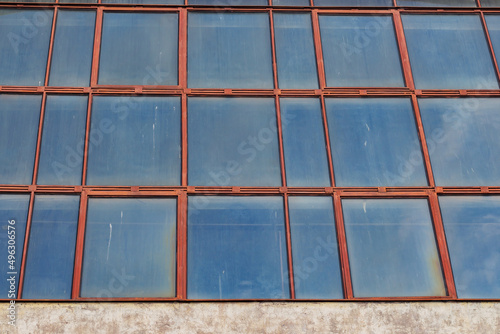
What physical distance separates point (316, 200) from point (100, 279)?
477 cm

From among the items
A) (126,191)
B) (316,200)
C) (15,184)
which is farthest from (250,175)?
(15,184)

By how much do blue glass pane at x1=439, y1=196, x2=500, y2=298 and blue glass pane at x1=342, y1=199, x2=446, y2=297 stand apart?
1.34 ft

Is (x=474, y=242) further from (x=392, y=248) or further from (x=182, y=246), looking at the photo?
(x=182, y=246)

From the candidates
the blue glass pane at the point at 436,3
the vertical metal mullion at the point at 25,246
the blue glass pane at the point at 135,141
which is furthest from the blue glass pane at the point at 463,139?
the vertical metal mullion at the point at 25,246

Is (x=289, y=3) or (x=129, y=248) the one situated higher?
(x=289, y=3)

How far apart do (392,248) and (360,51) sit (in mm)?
5293

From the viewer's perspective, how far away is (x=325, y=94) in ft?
54.2

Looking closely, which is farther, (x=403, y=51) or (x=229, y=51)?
(x=403, y=51)

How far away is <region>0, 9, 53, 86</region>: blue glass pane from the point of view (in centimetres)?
1647

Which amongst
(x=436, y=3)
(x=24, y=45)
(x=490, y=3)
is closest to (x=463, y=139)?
(x=436, y=3)

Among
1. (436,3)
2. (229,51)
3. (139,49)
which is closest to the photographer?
(139,49)

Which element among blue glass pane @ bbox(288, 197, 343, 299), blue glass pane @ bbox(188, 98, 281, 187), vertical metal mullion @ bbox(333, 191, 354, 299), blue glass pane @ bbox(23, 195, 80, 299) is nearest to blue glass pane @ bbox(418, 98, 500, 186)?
vertical metal mullion @ bbox(333, 191, 354, 299)

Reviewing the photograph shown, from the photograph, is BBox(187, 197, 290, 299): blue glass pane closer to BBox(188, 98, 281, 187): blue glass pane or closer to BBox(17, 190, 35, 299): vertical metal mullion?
BBox(188, 98, 281, 187): blue glass pane

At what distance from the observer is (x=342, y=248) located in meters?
14.5
